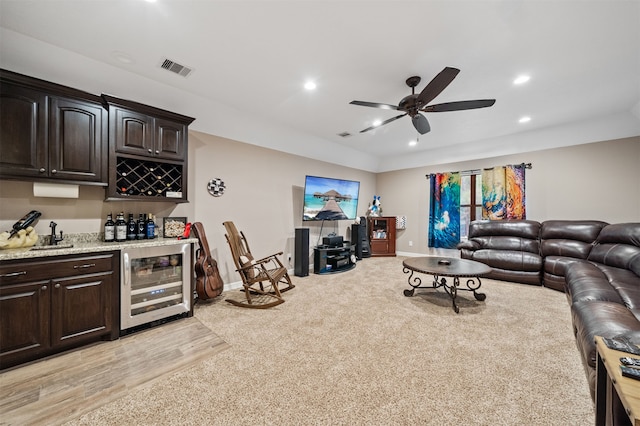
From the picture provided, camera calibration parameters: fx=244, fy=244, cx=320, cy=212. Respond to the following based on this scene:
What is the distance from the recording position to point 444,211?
603 cm

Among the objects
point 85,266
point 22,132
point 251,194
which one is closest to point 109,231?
point 85,266

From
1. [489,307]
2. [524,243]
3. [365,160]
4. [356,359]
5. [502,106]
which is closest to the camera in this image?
[356,359]

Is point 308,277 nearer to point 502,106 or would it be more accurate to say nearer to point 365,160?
point 365,160

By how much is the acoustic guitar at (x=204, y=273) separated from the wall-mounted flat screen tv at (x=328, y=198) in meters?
2.06

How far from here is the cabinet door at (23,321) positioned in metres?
1.85

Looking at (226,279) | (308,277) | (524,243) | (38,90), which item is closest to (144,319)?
(226,279)

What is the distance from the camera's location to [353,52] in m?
2.52

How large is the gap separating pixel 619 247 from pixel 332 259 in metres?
4.28

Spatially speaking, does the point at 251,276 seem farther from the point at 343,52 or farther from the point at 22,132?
the point at 343,52

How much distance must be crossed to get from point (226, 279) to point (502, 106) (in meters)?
5.07

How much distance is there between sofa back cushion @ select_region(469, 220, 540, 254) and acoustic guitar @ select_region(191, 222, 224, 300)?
4825 millimetres

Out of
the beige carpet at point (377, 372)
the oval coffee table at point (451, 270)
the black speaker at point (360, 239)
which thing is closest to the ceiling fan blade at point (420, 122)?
the oval coffee table at point (451, 270)

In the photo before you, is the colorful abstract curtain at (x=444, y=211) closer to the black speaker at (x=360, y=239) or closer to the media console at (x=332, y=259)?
the black speaker at (x=360, y=239)

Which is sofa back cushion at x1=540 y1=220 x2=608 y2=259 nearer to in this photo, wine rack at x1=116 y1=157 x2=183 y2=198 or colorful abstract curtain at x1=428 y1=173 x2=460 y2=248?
colorful abstract curtain at x1=428 y1=173 x2=460 y2=248
